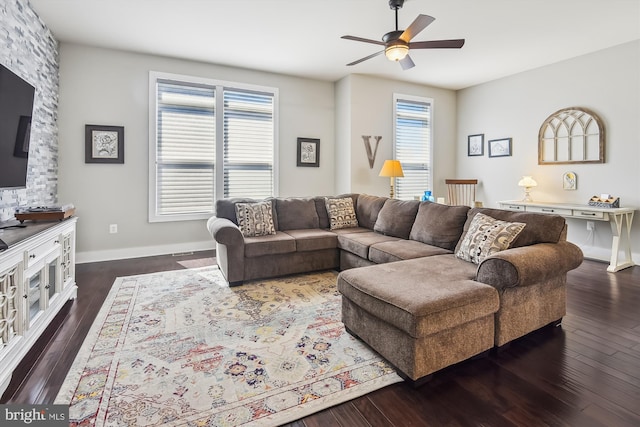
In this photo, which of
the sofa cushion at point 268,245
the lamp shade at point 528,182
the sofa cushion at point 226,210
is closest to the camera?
the sofa cushion at point 268,245

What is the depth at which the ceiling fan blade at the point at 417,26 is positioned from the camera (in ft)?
8.46

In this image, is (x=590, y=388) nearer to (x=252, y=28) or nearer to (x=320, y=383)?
(x=320, y=383)

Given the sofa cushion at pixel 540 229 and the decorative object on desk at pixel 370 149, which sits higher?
the decorative object on desk at pixel 370 149

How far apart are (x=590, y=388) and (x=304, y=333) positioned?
5.49ft

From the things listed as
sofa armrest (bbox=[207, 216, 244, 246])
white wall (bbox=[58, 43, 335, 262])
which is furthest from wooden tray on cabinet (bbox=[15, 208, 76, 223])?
white wall (bbox=[58, 43, 335, 262])

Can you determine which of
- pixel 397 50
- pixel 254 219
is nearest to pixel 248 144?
pixel 254 219

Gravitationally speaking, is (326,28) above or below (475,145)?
above

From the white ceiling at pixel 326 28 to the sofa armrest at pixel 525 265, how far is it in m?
2.56

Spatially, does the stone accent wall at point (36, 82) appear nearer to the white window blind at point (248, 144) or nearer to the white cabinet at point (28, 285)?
the white cabinet at point (28, 285)

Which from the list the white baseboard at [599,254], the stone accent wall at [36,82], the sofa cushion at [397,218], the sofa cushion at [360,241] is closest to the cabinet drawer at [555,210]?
the white baseboard at [599,254]

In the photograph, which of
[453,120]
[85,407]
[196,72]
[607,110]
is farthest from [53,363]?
[453,120]

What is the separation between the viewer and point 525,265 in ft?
6.53

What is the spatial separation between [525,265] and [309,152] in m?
4.19

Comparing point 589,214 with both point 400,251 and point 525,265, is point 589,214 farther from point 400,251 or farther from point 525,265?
point 525,265
